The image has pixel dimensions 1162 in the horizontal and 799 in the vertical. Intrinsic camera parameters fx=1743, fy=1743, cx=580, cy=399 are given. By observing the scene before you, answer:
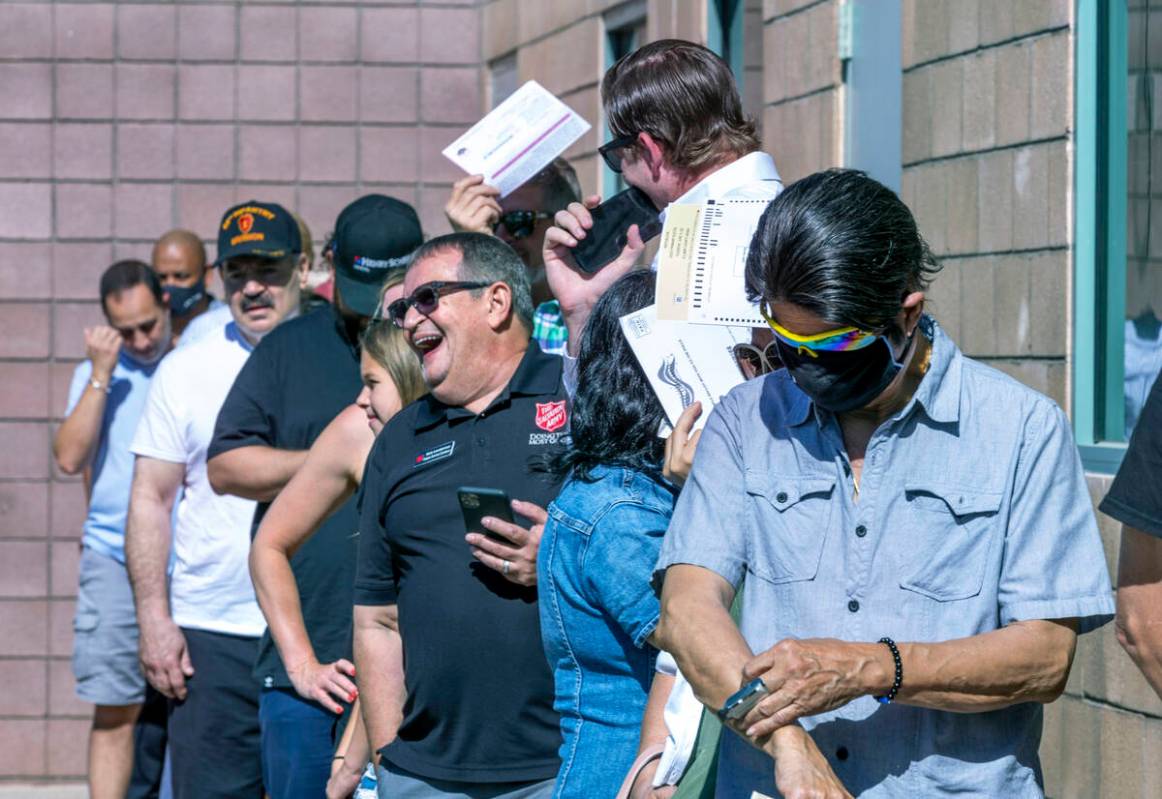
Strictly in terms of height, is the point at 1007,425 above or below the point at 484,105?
below

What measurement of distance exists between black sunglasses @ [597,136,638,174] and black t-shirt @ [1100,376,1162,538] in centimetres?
118

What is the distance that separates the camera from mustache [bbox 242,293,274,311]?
574cm

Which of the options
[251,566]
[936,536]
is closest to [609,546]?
[936,536]

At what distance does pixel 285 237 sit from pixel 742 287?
10.8 ft

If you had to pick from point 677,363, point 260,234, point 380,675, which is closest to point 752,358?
point 677,363

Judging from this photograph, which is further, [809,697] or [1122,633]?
[1122,633]

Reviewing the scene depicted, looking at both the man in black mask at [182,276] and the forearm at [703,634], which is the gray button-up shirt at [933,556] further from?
the man in black mask at [182,276]

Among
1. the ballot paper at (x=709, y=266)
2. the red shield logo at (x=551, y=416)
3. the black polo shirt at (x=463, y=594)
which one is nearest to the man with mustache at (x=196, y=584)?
the black polo shirt at (x=463, y=594)

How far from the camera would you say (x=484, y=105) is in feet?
28.6

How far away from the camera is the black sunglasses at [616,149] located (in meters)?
3.45

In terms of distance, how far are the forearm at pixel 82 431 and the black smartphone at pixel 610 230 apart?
11.6 feet

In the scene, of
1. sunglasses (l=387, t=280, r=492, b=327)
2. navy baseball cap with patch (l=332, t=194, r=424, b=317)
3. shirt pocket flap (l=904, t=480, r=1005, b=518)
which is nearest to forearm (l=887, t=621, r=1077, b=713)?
shirt pocket flap (l=904, t=480, r=1005, b=518)

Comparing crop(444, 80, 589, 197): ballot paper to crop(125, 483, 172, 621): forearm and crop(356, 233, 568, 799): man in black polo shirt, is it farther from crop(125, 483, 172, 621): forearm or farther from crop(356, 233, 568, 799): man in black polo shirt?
crop(125, 483, 172, 621): forearm

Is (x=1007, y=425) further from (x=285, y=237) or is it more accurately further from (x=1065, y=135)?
(x=285, y=237)
